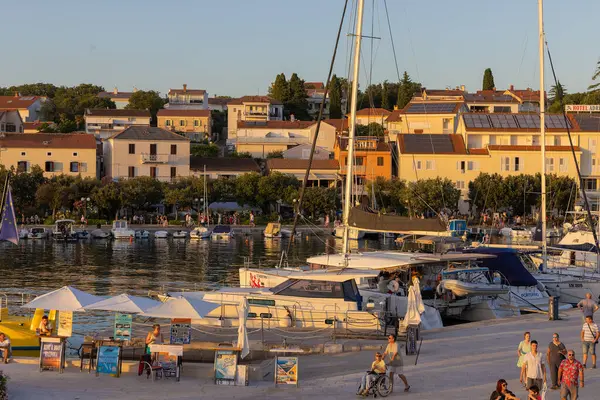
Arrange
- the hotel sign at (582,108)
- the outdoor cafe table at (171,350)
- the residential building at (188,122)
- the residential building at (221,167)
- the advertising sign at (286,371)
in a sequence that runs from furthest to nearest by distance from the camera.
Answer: the residential building at (188,122), the hotel sign at (582,108), the residential building at (221,167), the outdoor cafe table at (171,350), the advertising sign at (286,371)

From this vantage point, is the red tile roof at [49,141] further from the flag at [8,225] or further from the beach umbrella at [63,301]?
the beach umbrella at [63,301]

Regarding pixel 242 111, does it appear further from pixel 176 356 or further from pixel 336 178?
pixel 176 356

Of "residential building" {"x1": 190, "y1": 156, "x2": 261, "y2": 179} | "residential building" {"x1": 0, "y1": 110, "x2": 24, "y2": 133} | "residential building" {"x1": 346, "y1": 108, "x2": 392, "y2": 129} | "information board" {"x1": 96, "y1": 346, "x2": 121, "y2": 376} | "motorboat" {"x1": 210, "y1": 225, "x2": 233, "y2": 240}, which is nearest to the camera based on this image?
"information board" {"x1": 96, "y1": 346, "x2": 121, "y2": 376}

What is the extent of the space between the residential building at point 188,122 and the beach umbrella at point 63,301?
108789 millimetres

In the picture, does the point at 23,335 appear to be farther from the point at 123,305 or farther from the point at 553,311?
the point at 553,311

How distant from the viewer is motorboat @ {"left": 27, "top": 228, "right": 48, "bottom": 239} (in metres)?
78.0

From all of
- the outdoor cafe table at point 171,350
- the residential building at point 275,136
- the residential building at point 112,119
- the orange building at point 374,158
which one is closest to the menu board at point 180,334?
the outdoor cafe table at point 171,350

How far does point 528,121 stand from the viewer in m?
104

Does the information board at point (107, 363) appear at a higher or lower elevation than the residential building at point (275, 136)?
lower

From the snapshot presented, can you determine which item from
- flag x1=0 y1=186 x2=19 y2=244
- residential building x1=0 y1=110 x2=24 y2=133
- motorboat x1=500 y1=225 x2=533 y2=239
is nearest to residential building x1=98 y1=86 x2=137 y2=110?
residential building x1=0 y1=110 x2=24 y2=133

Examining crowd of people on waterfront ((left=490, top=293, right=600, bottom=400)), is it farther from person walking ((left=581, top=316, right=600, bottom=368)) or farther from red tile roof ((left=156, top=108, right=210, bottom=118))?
red tile roof ((left=156, top=108, right=210, bottom=118))

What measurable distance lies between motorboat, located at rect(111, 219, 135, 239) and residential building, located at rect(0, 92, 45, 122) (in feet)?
195

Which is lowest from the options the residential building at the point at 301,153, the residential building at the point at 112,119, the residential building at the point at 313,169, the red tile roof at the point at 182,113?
the residential building at the point at 313,169

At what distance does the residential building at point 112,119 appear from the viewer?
127m
